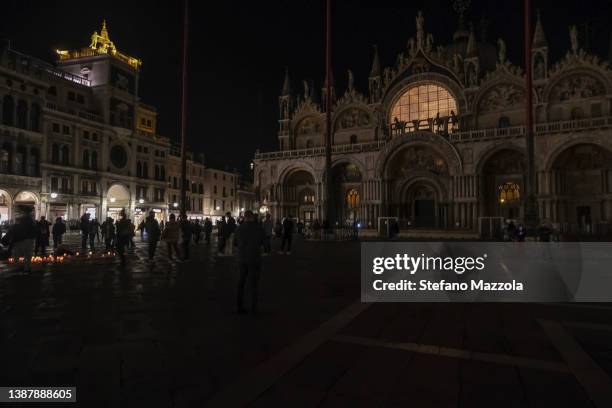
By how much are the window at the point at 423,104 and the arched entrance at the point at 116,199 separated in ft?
115

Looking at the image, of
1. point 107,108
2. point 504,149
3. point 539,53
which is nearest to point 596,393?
point 504,149

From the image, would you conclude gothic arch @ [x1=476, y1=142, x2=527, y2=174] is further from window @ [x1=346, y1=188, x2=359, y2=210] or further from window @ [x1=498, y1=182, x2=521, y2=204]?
window @ [x1=346, y1=188, x2=359, y2=210]

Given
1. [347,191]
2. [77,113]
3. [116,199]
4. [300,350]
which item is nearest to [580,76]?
[347,191]

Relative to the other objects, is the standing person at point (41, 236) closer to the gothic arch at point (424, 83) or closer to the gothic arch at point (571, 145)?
the gothic arch at point (424, 83)

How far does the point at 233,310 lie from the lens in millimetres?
7770

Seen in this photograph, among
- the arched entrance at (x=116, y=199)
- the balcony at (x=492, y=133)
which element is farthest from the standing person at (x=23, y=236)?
the arched entrance at (x=116, y=199)

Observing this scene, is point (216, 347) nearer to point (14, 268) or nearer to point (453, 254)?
point (453, 254)

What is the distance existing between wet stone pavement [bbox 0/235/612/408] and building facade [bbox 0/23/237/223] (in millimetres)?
39617

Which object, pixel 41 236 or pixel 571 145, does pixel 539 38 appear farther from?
pixel 41 236

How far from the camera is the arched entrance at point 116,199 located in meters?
54.0

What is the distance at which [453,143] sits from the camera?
131 feet

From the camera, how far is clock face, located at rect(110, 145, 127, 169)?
54625 millimetres

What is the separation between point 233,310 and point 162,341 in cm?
213

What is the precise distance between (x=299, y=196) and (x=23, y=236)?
39.2 metres
